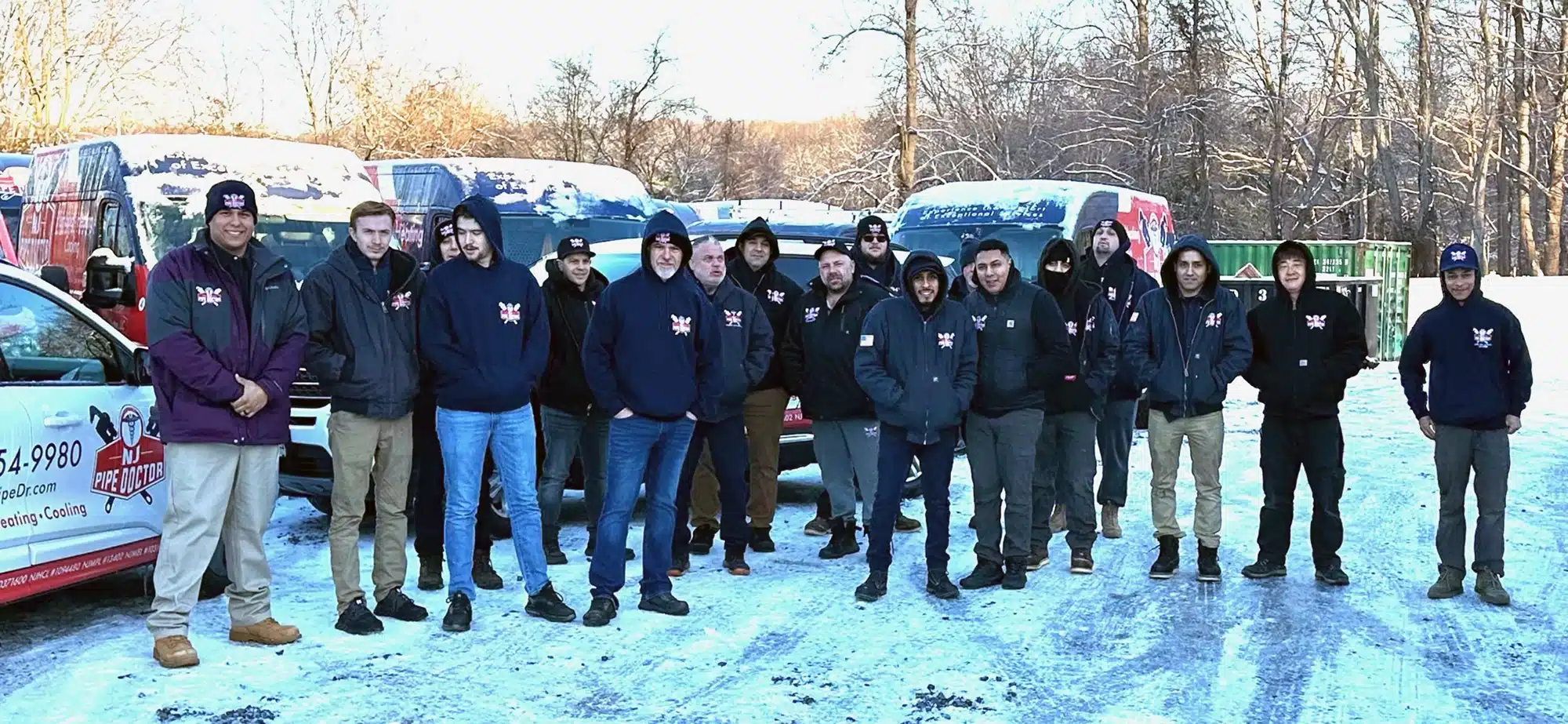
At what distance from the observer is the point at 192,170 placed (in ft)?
36.2

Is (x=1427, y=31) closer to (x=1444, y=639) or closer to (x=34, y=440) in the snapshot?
(x=1444, y=639)

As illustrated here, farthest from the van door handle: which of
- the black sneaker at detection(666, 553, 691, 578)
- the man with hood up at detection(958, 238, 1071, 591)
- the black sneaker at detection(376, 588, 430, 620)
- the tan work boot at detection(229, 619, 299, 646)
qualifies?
the man with hood up at detection(958, 238, 1071, 591)

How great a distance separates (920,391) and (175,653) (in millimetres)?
3371

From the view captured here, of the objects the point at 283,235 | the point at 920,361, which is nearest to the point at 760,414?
the point at 920,361

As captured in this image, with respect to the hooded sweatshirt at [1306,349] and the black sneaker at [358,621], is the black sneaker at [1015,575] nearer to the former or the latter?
the hooded sweatshirt at [1306,349]

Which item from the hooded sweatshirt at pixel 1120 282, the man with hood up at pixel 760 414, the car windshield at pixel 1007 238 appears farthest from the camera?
the car windshield at pixel 1007 238

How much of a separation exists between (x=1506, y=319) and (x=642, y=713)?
14.9 feet

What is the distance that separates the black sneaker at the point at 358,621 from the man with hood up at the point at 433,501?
0.51m

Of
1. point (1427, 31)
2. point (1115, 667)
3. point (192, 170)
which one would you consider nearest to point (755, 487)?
point (1115, 667)

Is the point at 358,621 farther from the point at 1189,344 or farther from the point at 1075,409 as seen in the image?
the point at 1189,344

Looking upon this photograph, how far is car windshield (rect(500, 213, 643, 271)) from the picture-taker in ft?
49.2

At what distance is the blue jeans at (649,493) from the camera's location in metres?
6.40

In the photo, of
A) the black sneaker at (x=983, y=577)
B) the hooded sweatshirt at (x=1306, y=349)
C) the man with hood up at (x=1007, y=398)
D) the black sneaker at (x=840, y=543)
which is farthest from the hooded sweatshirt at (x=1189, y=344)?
the black sneaker at (x=840, y=543)

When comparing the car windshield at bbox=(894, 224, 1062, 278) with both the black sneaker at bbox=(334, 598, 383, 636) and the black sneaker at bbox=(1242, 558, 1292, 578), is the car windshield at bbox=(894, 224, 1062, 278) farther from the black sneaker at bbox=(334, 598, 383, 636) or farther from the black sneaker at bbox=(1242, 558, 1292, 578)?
the black sneaker at bbox=(334, 598, 383, 636)
